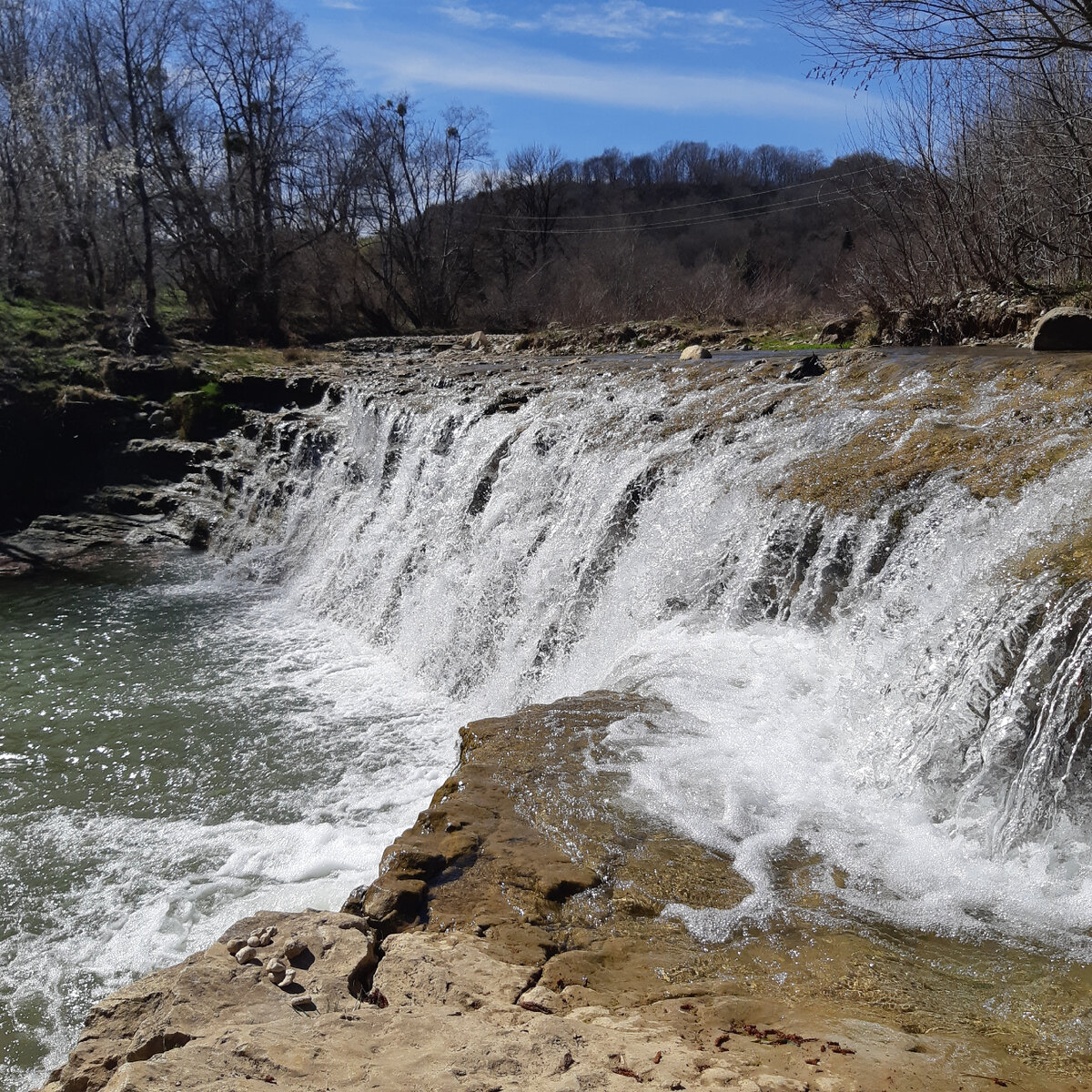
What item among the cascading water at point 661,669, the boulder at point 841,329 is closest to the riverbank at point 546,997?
the cascading water at point 661,669

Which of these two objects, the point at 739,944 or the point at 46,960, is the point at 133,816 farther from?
the point at 739,944

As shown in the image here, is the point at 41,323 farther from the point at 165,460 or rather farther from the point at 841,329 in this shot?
the point at 841,329

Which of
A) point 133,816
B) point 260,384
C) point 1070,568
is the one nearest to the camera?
point 1070,568

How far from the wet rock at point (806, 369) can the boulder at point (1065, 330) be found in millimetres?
1740

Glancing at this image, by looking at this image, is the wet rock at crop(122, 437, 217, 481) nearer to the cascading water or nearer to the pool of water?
the cascading water

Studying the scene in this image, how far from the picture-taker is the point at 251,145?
23172 mm

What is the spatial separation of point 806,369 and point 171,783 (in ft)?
19.2

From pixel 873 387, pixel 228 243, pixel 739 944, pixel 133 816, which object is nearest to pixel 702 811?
pixel 739 944

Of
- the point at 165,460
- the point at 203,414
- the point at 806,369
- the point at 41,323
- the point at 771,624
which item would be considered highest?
the point at 41,323

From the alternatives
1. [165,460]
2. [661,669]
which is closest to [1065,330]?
[661,669]

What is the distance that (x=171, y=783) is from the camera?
17.5 ft

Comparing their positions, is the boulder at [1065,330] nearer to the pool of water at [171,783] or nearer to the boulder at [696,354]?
the boulder at [696,354]

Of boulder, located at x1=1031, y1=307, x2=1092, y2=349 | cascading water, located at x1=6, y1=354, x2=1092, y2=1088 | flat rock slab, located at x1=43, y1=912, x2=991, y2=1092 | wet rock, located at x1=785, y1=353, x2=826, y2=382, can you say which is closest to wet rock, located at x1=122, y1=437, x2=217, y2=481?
cascading water, located at x1=6, y1=354, x2=1092, y2=1088

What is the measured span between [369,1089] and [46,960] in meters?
2.67
